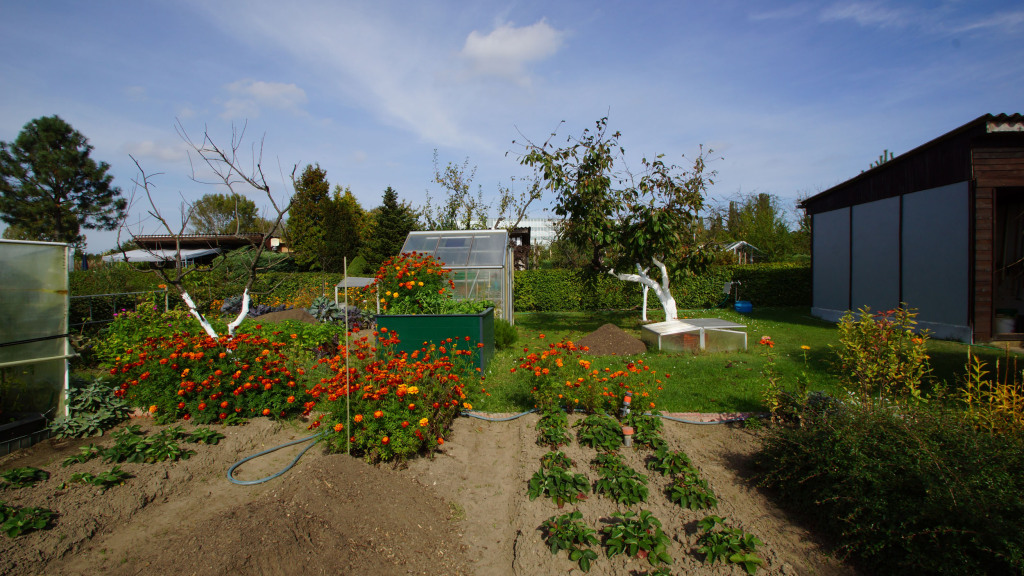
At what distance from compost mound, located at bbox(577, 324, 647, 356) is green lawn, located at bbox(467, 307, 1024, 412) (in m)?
0.45

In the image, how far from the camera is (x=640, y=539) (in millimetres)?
2943

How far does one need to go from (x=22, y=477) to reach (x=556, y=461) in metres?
3.97

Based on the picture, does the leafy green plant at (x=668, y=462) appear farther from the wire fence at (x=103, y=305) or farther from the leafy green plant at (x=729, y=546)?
the wire fence at (x=103, y=305)

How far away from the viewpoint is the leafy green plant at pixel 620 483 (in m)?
3.51

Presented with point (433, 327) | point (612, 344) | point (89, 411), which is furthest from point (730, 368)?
point (89, 411)

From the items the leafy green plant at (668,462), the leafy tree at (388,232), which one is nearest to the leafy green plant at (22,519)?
the leafy green plant at (668,462)

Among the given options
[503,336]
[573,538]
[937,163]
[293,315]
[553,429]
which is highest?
[937,163]

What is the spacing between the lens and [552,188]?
35.9 ft

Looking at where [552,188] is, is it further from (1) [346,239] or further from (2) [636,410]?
(1) [346,239]

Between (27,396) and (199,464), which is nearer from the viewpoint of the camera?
(199,464)

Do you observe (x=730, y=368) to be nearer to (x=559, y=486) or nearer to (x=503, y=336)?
(x=503, y=336)

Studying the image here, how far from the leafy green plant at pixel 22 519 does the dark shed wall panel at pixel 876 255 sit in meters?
14.5

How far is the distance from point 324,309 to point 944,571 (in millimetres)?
12357

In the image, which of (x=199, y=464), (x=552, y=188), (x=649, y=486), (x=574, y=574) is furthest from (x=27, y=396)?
(x=552, y=188)
